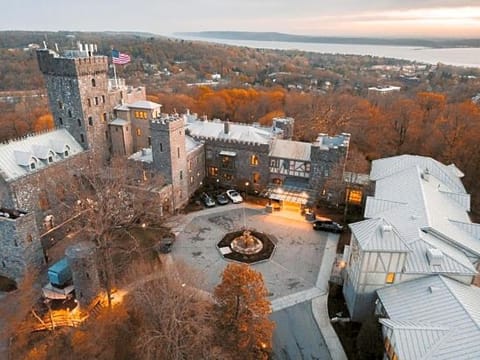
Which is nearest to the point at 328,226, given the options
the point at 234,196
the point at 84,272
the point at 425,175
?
the point at 425,175

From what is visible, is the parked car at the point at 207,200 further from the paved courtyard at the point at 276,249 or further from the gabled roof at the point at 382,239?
the gabled roof at the point at 382,239

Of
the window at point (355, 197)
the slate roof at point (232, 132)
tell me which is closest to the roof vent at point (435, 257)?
the window at point (355, 197)

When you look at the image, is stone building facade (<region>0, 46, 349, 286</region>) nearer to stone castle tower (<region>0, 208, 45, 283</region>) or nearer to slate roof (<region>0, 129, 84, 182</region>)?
slate roof (<region>0, 129, 84, 182</region>)

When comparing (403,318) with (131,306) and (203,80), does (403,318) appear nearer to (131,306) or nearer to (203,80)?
(131,306)

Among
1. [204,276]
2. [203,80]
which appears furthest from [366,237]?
[203,80]

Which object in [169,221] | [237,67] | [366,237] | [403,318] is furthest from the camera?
[237,67]
